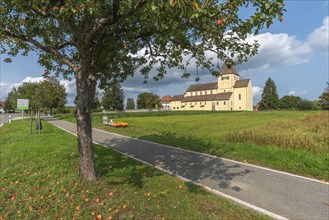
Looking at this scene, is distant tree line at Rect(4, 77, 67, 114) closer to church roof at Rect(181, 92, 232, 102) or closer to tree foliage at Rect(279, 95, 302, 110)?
church roof at Rect(181, 92, 232, 102)

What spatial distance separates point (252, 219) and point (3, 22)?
21.3 ft

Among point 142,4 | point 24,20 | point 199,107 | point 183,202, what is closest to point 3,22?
point 24,20

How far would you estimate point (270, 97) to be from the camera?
85.2 m

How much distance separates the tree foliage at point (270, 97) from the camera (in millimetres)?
85250

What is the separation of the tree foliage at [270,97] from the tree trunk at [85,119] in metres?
89.9

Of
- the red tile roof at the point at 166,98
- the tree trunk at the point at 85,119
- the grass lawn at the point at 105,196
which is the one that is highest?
the red tile roof at the point at 166,98

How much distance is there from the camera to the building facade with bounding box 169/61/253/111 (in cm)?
8194

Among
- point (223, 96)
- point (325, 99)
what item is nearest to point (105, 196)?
point (325, 99)

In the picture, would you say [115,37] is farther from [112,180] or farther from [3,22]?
[112,180]

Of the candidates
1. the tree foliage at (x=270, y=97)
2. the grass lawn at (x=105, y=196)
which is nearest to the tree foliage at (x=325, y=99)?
the tree foliage at (x=270, y=97)

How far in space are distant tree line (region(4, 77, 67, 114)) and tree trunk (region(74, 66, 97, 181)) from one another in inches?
929

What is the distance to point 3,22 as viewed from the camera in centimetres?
509

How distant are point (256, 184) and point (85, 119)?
176 inches

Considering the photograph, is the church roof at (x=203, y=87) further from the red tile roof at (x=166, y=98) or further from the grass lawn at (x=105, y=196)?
the grass lawn at (x=105, y=196)
